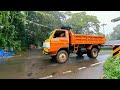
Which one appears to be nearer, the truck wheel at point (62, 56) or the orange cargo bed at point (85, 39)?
the truck wheel at point (62, 56)

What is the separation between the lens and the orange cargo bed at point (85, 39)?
12.3 meters

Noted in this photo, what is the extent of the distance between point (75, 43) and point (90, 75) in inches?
166

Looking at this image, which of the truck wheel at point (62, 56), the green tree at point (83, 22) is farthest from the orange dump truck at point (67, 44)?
the green tree at point (83, 22)

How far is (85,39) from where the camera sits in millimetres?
13055

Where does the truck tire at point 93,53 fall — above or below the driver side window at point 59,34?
below

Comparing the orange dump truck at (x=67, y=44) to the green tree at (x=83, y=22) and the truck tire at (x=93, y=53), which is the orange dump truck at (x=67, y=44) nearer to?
the truck tire at (x=93, y=53)

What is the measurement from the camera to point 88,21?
18484mm

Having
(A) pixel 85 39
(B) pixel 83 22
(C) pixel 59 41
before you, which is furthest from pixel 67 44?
(B) pixel 83 22

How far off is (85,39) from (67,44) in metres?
1.59

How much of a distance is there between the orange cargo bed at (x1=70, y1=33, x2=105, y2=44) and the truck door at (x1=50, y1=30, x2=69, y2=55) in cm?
45

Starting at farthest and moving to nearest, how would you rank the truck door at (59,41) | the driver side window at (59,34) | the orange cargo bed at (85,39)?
the orange cargo bed at (85,39), the driver side window at (59,34), the truck door at (59,41)

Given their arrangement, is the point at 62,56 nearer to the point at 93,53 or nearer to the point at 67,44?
the point at 67,44

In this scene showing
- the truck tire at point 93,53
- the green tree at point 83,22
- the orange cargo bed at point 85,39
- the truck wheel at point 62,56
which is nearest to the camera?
the truck wheel at point 62,56
